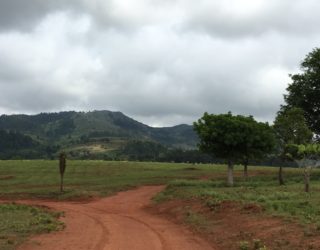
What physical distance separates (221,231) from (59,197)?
85.8 feet

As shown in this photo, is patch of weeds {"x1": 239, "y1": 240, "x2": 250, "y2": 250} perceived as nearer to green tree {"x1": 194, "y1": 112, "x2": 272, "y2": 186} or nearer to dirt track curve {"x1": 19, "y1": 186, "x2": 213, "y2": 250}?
dirt track curve {"x1": 19, "y1": 186, "x2": 213, "y2": 250}

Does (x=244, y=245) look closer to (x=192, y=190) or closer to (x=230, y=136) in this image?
(x=192, y=190)

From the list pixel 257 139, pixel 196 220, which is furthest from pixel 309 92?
pixel 196 220

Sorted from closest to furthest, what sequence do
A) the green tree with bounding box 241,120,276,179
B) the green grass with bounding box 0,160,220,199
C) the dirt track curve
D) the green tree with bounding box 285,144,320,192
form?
the dirt track curve
the green tree with bounding box 285,144,320,192
the green grass with bounding box 0,160,220,199
the green tree with bounding box 241,120,276,179

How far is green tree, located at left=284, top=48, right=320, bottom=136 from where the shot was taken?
192ft

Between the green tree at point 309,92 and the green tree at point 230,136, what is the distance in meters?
12.3

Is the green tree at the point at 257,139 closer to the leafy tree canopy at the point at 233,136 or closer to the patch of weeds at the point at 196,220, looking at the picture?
the leafy tree canopy at the point at 233,136

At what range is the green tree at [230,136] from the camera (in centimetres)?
4738

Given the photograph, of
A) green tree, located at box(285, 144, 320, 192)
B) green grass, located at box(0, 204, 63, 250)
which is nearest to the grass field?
green grass, located at box(0, 204, 63, 250)

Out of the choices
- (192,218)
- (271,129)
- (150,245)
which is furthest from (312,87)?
(150,245)

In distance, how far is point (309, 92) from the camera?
5838 cm

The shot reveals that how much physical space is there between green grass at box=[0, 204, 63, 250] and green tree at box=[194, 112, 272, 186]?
20793 millimetres

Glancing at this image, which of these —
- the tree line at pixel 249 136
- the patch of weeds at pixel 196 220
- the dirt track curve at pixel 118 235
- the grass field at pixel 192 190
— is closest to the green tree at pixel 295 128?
the tree line at pixel 249 136

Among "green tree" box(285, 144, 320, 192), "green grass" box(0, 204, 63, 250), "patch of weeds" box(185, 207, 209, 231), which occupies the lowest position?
"green grass" box(0, 204, 63, 250)
